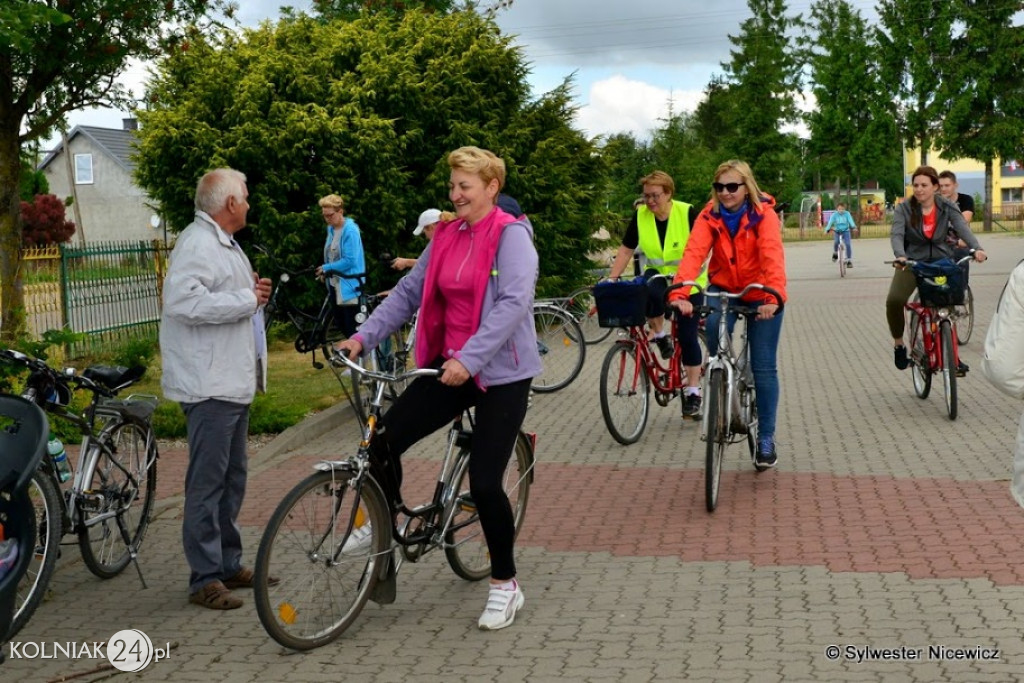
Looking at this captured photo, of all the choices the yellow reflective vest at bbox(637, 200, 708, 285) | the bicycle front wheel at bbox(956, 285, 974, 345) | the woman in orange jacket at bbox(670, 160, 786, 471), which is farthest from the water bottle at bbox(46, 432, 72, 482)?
the bicycle front wheel at bbox(956, 285, 974, 345)

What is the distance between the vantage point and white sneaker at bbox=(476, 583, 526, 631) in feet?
17.7

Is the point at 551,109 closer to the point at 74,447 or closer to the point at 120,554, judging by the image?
the point at 74,447

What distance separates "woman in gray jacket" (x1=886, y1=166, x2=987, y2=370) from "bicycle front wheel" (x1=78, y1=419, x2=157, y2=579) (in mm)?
6831

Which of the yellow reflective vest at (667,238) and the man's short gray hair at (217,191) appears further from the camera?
the yellow reflective vest at (667,238)

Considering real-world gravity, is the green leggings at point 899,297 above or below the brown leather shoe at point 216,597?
above

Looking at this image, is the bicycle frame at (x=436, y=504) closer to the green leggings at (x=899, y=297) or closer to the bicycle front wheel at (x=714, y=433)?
the bicycle front wheel at (x=714, y=433)

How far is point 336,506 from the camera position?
202 inches

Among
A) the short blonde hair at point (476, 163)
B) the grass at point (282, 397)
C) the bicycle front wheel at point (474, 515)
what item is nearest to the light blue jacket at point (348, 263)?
the grass at point (282, 397)

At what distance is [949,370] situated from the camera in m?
10.3

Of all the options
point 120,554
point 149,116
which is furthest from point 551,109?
point 120,554

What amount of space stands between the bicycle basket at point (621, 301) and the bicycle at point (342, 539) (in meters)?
4.00

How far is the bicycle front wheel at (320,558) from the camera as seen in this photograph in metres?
4.94

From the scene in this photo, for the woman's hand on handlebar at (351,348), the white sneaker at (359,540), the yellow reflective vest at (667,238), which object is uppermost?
the yellow reflective vest at (667,238)

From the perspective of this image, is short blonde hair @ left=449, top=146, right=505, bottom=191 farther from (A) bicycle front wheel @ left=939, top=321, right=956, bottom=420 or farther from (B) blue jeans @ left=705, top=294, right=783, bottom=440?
(A) bicycle front wheel @ left=939, top=321, right=956, bottom=420
